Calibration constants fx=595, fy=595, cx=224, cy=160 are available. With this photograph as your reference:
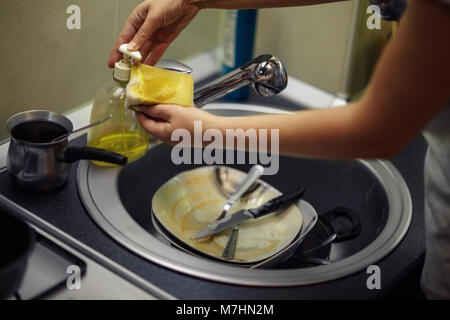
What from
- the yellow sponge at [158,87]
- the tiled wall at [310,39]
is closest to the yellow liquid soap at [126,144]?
the yellow sponge at [158,87]

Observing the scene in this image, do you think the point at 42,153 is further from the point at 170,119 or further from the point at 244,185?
the point at 244,185

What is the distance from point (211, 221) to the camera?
115cm

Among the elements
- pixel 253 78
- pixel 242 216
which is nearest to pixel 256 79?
pixel 253 78

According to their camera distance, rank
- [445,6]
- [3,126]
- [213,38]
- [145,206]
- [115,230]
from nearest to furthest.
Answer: [445,6] → [115,230] → [3,126] → [145,206] → [213,38]

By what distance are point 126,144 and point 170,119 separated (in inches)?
11.9

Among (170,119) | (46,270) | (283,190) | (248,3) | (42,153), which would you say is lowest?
(283,190)

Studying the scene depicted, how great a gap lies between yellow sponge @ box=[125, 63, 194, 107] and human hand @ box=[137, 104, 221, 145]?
0.06 ft

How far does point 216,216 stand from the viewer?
3.81ft

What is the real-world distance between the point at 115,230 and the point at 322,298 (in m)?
0.34

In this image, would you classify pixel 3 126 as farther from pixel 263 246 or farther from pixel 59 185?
pixel 263 246

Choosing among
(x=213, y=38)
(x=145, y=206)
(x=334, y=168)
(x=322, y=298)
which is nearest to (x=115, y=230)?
(x=145, y=206)

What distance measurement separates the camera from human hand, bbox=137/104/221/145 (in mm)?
812

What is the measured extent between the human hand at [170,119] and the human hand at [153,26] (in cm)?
13

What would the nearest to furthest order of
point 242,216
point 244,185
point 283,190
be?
point 242,216, point 244,185, point 283,190
